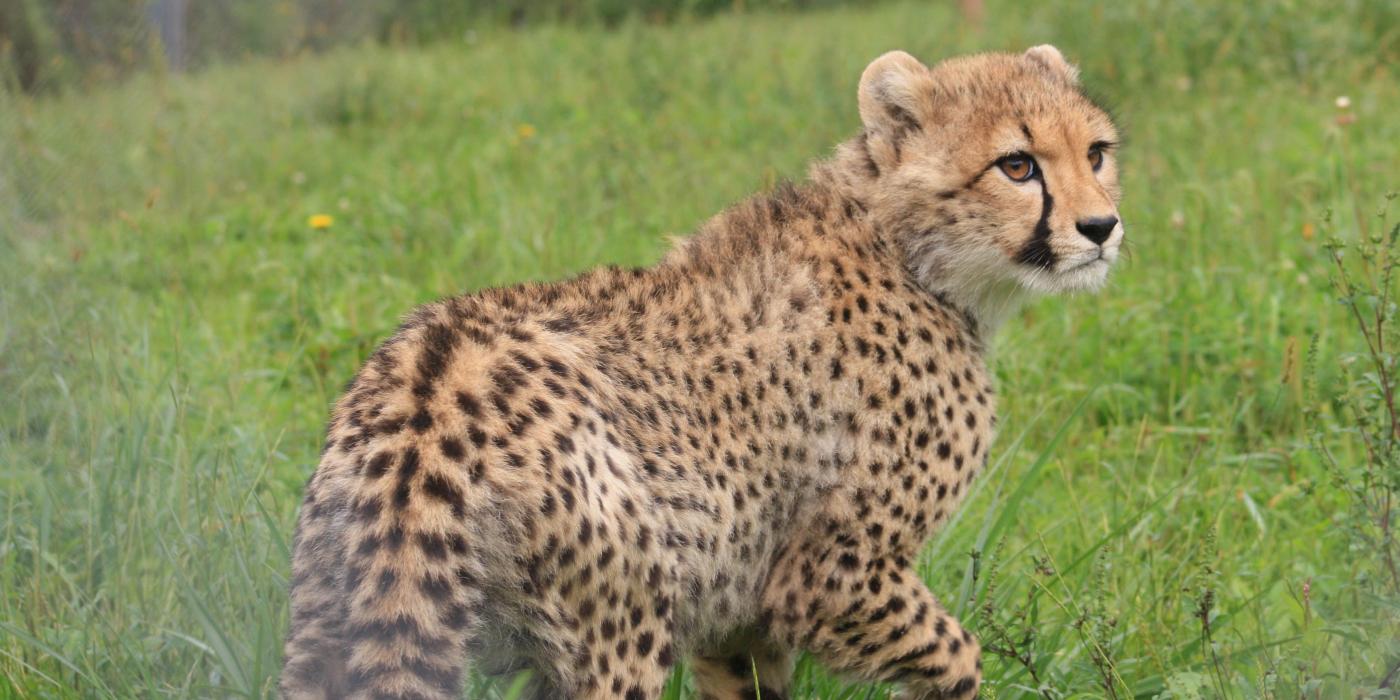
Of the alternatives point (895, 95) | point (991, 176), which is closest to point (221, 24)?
point (895, 95)

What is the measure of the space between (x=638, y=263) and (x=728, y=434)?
10.9 ft

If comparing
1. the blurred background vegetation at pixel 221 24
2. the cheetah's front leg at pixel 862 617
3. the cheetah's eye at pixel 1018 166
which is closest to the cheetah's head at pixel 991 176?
the cheetah's eye at pixel 1018 166

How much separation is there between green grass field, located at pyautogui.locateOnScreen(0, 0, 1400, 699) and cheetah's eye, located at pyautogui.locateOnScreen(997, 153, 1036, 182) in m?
0.61

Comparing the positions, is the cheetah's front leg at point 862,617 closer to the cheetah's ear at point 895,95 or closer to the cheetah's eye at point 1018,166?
the cheetah's eye at point 1018,166

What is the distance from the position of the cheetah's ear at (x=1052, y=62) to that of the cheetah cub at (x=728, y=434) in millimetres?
12

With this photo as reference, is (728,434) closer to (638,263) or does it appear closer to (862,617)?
(862,617)

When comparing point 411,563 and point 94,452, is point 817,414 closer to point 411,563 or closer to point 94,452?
point 411,563

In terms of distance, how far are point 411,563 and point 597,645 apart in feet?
1.23

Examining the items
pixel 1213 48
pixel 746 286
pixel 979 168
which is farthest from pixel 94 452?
pixel 1213 48

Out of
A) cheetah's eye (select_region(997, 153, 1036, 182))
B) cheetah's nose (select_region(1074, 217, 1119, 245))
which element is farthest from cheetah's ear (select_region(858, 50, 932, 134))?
cheetah's nose (select_region(1074, 217, 1119, 245))

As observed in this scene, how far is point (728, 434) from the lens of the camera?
9.47ft

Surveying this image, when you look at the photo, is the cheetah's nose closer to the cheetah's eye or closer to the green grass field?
the cheetah's eye

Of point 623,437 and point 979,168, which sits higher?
point 979,168

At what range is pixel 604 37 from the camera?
39.0 ft
